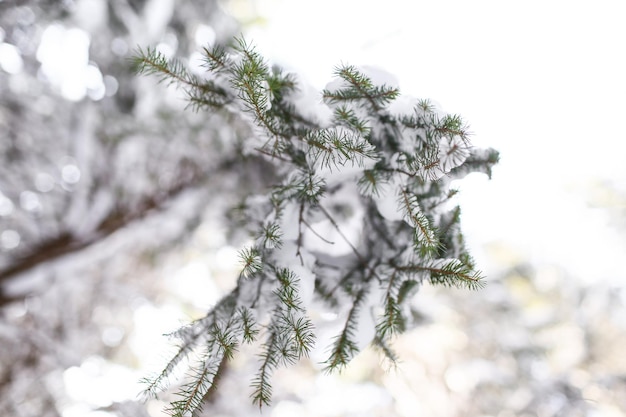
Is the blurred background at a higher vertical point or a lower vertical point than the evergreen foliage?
higher

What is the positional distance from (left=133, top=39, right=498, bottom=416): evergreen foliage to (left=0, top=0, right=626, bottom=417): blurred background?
112 centimetres

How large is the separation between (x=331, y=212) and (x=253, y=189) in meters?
1.64

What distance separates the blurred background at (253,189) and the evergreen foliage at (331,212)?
1.12m

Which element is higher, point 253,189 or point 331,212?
point 253,189

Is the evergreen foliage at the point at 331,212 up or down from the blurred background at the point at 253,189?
down

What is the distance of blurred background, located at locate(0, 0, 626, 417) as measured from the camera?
102 inches

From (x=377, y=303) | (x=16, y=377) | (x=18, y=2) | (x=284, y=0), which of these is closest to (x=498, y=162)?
(x=377, y=303)

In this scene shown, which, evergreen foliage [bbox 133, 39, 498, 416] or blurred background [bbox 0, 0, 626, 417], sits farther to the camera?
blurred background [bbox 0, 0, 626, 417]

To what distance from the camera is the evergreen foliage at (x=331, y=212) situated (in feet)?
3.51

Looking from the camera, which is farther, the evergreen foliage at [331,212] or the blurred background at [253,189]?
the blurred background at [253,189]

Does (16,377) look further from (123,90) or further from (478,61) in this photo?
(478,61)

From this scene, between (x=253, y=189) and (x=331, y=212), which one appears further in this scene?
(x=253, y=189)

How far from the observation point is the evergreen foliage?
Answer: 1070 mm

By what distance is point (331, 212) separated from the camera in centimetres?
141
